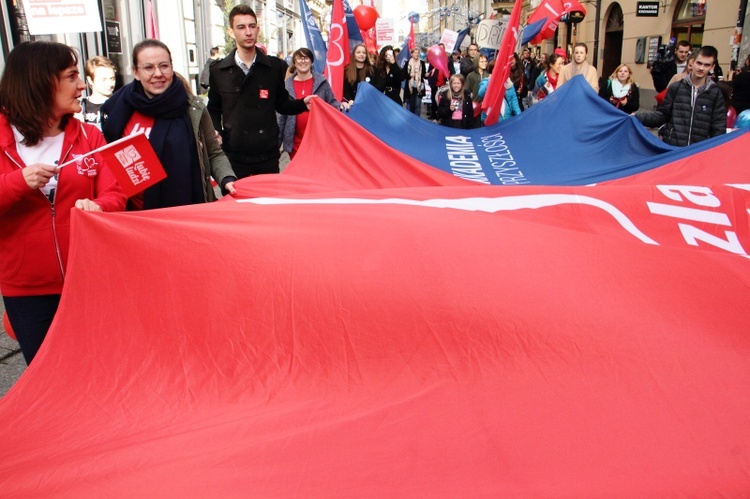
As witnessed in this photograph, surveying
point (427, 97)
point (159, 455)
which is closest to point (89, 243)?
point (159, 455)

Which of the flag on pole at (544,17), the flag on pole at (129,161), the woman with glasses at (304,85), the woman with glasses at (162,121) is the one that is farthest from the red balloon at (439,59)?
the flag on pole at (129,161)

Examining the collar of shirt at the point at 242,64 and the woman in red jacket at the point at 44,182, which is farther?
the collar of shirt at the point at 242,64

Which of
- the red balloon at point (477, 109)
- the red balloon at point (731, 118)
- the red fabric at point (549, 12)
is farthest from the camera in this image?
the red fabric at point (549, 12)

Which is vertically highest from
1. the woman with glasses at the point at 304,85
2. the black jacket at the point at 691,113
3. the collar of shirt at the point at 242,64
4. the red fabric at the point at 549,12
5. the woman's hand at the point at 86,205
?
the red fabric at the point at 549,12

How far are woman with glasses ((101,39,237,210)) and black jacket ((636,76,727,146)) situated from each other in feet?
15.5

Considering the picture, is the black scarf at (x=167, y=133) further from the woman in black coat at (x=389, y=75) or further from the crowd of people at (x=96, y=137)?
the woman in black coat at (x=389, y=75)

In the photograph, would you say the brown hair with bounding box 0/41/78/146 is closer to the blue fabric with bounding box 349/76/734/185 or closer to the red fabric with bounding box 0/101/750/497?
the red fabric with bounding box 0/101/750/497

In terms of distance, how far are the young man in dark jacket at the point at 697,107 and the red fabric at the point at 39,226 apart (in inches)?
218

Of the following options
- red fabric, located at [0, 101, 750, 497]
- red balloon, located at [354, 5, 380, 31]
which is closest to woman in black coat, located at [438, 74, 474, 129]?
red fabric, located at [0, 101, 750, 497]

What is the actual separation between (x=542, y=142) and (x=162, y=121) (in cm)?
383

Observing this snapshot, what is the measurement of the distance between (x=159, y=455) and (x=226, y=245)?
→ 2.69ft

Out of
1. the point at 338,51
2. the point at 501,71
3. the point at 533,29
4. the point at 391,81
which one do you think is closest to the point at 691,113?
the point at 501,71

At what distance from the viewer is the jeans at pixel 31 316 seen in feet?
8.82

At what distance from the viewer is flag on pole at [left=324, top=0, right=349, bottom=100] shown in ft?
31.2
